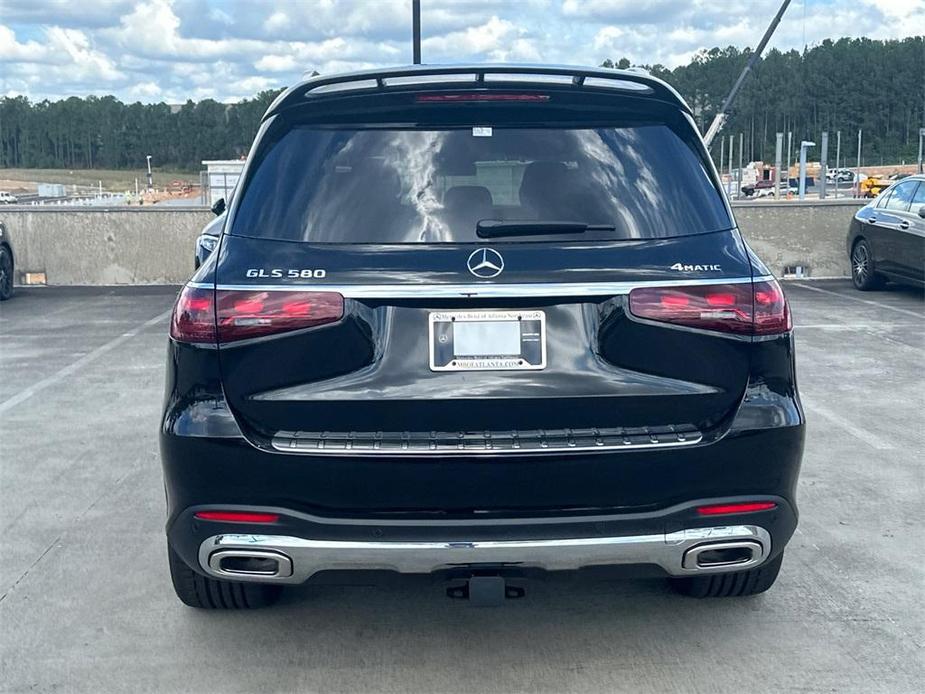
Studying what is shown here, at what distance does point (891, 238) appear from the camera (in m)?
13.7

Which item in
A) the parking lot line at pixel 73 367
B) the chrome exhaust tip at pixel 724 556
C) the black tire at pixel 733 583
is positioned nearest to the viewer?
the chrome exhaust tip at pixel 724 556

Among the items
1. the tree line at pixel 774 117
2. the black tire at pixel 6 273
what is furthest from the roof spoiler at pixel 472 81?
the tree line at pixel 774 117

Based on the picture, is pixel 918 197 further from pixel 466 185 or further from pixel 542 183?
pixel 466 185

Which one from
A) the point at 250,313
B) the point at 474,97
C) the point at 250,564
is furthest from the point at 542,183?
the point at 250,564

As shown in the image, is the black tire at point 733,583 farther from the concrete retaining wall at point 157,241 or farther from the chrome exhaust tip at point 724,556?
the concrete retaining wall at point 157,241

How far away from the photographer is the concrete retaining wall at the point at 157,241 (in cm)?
1572

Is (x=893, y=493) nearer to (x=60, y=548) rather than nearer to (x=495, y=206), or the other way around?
(x=495, y=206)

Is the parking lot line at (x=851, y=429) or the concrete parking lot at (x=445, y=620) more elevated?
the parking lot line at (x=851, y=429)

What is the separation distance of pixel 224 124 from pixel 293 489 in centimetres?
5506

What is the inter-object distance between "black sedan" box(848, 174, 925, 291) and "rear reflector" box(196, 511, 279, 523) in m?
11.4

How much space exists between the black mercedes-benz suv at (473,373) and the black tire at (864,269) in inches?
458

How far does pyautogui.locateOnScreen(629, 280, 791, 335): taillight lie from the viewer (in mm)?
3244

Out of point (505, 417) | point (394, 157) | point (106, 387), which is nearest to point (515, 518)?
point (505, 417)

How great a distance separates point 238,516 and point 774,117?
104 metres
